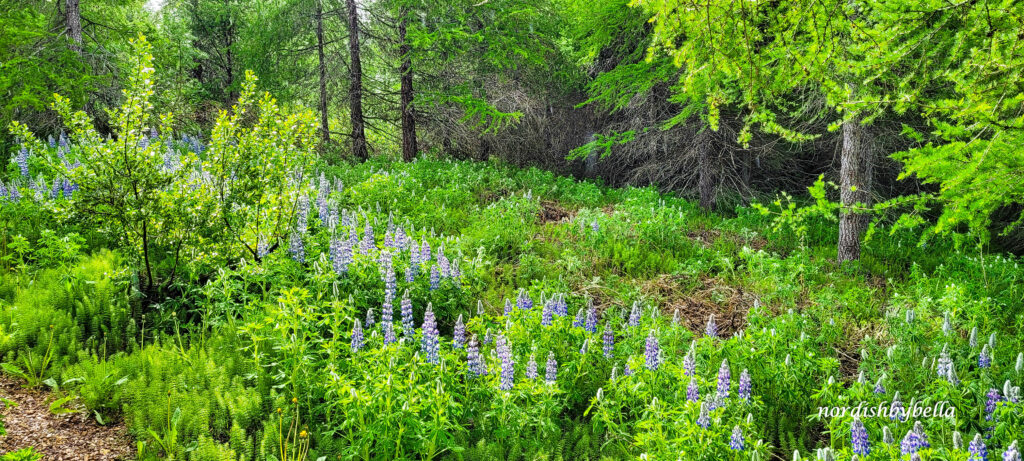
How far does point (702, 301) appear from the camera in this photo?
6.38 meters

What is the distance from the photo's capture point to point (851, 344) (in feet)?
17.1

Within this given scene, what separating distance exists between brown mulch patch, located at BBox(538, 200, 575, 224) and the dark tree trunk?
9.79 ft

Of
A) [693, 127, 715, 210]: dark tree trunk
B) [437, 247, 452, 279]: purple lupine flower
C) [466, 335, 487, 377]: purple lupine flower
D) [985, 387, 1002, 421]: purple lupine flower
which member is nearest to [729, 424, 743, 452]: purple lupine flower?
[985, 387, 1002, 421]: purple lupine flower

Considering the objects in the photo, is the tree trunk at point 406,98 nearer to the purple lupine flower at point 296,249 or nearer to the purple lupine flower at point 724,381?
the purple lupine flower at point 296,249

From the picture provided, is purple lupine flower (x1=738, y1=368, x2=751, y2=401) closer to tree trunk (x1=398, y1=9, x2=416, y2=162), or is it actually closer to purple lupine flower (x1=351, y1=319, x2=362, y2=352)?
purple lupine flower (x1=351, y1=319, x2=362, y2=352)

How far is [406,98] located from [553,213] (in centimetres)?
506

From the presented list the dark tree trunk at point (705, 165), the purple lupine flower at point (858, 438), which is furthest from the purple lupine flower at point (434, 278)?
the dark tree trunk at point (705, 165)

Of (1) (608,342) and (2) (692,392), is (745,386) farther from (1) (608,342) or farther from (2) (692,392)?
(1) (608,342)

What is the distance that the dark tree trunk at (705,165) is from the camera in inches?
442

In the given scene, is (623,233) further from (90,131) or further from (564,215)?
(90,131)

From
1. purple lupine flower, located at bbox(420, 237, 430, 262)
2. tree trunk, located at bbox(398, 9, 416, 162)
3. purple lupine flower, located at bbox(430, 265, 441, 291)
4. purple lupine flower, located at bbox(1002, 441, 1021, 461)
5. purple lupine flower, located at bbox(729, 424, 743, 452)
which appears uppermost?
tree trunk, located at bbox(398, 9, 416, 162)

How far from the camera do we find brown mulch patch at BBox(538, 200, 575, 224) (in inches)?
384

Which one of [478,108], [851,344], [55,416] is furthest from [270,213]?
[478,108]

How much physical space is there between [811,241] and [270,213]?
8155 mm
